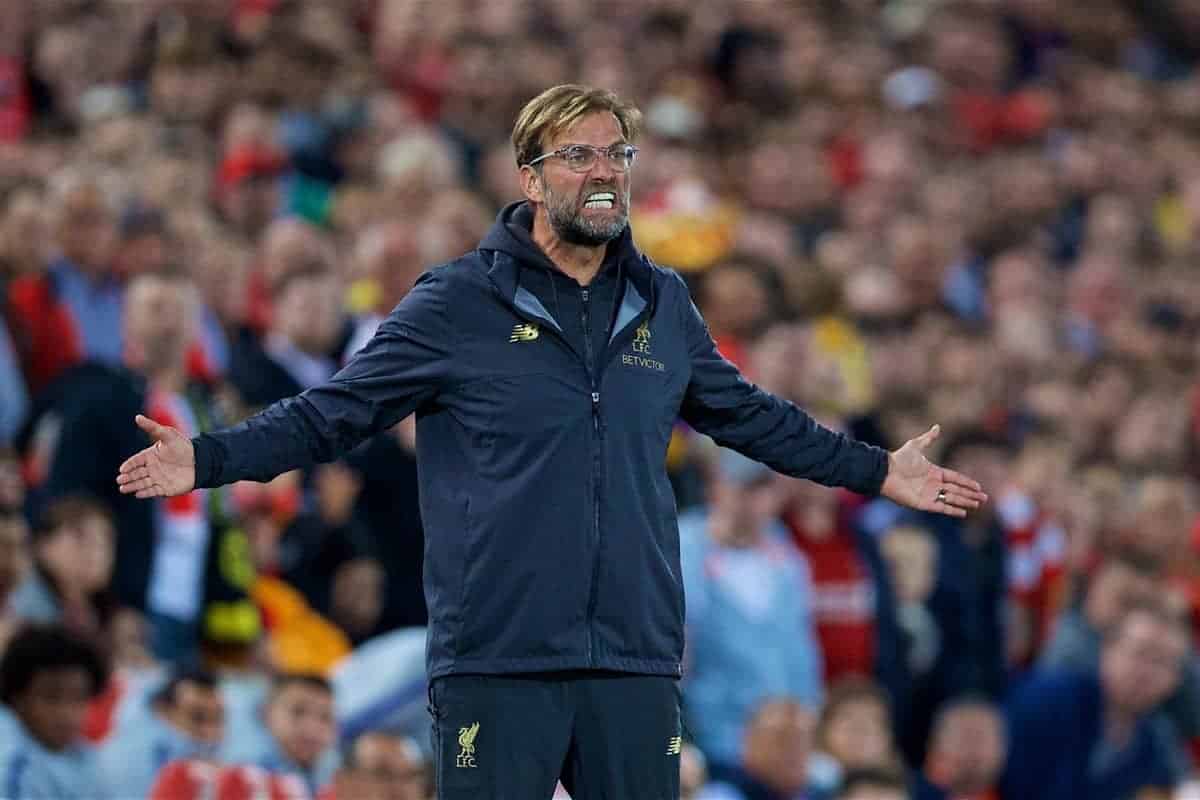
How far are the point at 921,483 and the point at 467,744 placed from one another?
4.07 feet

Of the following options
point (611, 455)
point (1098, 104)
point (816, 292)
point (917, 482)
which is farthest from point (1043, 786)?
point (1098, 104)

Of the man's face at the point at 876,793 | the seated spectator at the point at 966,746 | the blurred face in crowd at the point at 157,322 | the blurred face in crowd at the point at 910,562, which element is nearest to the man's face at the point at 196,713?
the blurred face in crowd at the point at 157,322

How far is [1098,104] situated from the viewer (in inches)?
653

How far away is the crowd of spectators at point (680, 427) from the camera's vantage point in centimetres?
809

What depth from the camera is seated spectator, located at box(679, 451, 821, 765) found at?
9242mm

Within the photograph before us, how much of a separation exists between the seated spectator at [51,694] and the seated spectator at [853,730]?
10.2 feet

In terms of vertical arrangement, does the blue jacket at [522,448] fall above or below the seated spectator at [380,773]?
above

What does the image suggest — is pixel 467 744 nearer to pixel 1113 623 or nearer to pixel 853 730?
pixel 853 730

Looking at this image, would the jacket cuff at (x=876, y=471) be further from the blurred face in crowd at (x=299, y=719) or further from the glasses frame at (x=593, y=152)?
the blurred face in crowd at (x=299, y=719)

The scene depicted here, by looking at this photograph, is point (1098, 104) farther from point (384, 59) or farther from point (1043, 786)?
point (1043, 786)

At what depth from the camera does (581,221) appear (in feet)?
16.6

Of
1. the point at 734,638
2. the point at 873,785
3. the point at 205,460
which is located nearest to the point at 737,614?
the point at 734,638

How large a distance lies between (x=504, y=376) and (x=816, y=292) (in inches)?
272

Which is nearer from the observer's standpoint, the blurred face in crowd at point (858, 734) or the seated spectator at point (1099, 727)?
the blurred face in crowd at point (858, 734)
